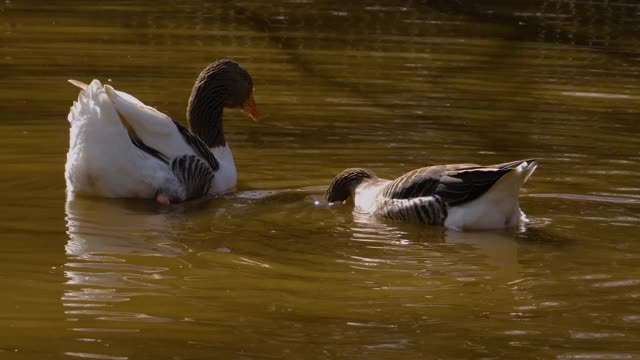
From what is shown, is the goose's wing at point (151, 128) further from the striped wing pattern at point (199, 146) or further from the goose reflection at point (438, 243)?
the goose reflection at point (438, 243)

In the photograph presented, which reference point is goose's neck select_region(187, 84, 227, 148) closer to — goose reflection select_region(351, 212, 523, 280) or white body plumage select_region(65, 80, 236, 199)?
white body plumage select_region(65, 80, 236, 199)

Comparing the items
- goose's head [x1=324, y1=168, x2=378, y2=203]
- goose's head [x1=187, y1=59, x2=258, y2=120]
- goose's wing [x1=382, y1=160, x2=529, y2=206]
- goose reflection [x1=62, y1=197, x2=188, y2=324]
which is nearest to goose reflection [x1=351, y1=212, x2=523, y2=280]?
goose's wing [x1=382, y1=160, x2=529, y2=206]

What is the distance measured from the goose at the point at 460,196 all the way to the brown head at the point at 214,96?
1914 millimetres

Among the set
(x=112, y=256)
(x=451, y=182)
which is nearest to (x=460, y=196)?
(x=451, y=182)

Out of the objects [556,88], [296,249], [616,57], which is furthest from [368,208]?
[616,57]

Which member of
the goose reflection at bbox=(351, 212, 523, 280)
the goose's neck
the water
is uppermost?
the goose's neck

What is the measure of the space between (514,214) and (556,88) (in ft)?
19.1

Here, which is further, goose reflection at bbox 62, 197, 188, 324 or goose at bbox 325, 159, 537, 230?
goose at bbox 325, 159, 537, 230

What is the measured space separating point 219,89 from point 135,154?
1827mm

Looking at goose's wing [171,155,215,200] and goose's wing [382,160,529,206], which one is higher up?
goose's wing [382,160,529,206]

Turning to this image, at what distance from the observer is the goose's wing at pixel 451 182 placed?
10.0 meters

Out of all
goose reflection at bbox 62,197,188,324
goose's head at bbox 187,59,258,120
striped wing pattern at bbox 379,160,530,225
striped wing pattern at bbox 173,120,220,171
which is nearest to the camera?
goose reflection at bbox 62,197,188,324

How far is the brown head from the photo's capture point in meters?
12.0

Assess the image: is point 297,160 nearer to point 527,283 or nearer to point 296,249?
point 296,249
